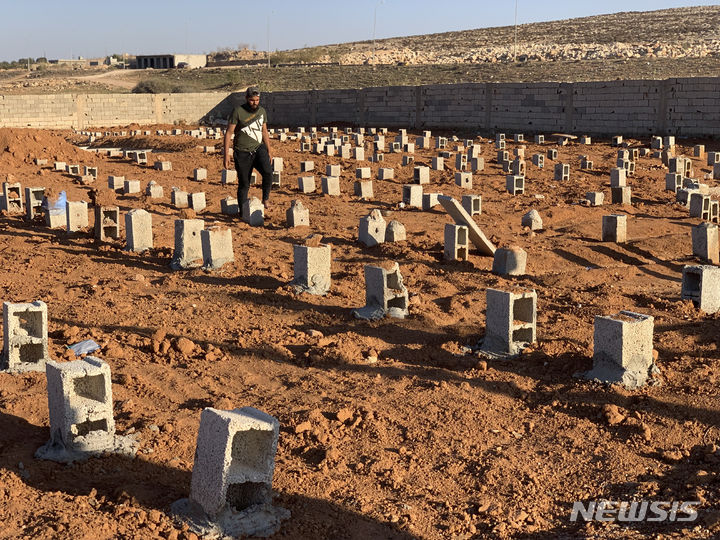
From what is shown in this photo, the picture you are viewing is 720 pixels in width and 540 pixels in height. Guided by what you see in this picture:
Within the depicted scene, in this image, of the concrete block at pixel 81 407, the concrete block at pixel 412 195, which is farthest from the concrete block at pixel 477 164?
the concrete block at pixel 81 407

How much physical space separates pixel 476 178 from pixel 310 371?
38.4 ft

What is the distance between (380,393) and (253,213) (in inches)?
259

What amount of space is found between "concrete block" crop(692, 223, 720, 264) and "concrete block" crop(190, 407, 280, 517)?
7160 millimetres

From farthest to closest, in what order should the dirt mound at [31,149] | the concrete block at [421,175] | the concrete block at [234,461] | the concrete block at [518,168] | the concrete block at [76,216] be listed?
the dirt mound at [31,149] → the concrete block at [518,168] → the concrete block at [421,175] → the concrete block at [76,216] → the concrete block at [234,461]

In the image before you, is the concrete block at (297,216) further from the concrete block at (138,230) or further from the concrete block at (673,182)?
the concrete block at (673,182)

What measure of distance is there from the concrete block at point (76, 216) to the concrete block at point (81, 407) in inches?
274

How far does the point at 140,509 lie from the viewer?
4.03m

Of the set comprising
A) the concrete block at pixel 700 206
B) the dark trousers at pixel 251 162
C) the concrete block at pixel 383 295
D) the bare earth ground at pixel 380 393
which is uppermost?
the dark trousers at pixel 251 162

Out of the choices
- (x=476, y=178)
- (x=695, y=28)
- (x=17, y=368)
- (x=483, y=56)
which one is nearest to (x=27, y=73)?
(x=483, y=56)

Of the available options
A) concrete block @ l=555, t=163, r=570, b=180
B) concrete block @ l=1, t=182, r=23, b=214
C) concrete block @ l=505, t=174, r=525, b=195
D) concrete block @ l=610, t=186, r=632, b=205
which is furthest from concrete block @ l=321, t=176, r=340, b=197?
concrete block @ l=1, t=182, r=23, b=214

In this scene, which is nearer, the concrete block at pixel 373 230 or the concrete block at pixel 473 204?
the concrete block at pixel 373 230

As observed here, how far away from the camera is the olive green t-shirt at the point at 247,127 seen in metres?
10.5

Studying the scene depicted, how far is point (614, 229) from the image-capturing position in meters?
10.6

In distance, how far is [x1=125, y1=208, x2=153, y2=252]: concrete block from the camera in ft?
33.2
